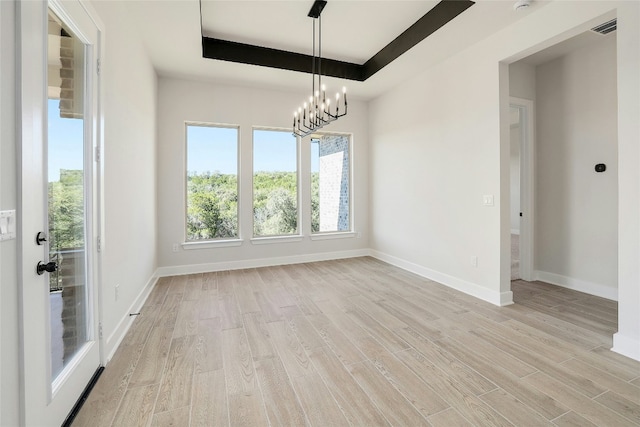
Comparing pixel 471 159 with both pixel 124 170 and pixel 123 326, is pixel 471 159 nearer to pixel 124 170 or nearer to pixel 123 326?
pixel 124 170

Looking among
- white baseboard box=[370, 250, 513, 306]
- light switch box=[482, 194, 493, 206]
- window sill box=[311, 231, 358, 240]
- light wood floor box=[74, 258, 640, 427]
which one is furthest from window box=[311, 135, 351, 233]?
light switch box=[482, 194, 493, 206]

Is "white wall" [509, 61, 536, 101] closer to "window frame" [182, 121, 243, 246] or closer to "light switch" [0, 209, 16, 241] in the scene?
"window frame" [182, 121, 243, 246]

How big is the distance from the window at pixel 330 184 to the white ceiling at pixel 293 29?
1.41 m

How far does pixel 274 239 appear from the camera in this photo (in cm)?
498

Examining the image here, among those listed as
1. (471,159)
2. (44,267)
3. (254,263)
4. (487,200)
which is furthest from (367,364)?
(254,263)

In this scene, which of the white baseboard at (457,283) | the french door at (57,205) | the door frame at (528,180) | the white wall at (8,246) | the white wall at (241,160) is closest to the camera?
the white wall at (8,246)

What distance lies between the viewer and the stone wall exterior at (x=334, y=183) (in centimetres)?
548

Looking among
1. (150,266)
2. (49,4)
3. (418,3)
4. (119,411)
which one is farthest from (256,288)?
(418,3)

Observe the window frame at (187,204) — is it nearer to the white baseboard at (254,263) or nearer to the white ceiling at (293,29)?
the white baseboard at (254,263)

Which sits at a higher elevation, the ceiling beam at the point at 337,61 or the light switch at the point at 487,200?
the ceiling beam at the point at 337,61

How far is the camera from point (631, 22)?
2.15m

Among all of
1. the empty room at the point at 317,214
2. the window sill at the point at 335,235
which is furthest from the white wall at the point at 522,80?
the window sill at the point at 335,235

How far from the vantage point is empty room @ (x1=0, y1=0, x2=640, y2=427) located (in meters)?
1.54

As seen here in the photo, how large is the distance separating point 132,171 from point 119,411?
2.07m
